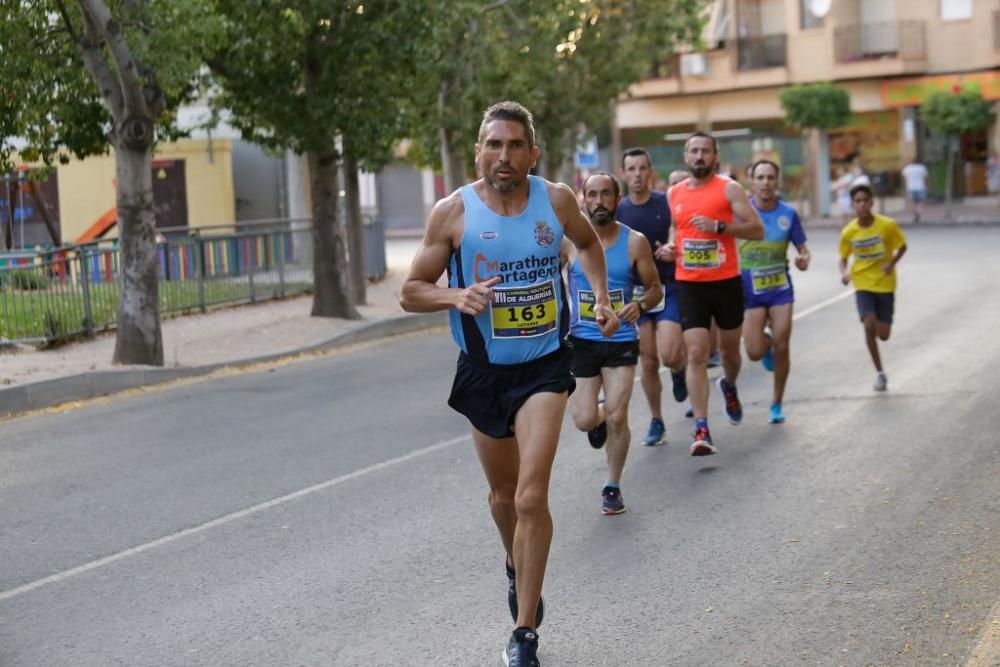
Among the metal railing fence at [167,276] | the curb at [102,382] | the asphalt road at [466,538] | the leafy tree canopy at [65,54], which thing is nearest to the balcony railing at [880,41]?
the metal railing fence at [167,276]

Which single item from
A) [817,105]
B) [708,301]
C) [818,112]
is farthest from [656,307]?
[818,112]

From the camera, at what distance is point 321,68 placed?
20109 millimetres

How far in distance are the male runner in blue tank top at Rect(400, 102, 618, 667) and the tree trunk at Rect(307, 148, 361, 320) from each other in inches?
607

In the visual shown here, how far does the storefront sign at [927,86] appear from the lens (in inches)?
1829

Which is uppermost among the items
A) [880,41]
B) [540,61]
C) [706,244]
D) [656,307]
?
[880,41]

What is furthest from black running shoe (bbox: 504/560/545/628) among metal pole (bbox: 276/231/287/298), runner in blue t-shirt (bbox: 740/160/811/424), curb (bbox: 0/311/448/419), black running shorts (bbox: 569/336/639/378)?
metal pole (bbox: 276/231/287/298)

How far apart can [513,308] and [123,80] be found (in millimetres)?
10524

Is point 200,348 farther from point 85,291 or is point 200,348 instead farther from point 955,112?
point 955,112

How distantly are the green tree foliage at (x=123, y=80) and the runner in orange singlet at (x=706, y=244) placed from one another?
6.68 metres

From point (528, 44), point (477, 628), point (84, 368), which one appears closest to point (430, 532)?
point (477, 628)

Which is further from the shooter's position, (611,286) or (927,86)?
(927,86)

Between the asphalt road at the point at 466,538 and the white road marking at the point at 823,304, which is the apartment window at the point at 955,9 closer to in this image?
the white road marking at the point at 823,304

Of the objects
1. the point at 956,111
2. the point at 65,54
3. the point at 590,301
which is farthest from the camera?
the point at 956,111

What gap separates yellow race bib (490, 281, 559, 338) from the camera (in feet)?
19.2
